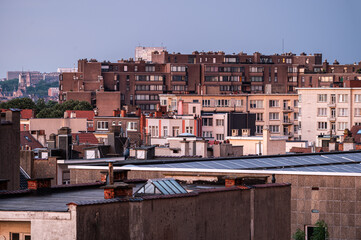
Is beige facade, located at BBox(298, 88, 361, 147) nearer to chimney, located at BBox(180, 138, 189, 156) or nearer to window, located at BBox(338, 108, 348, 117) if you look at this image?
window, located at BBox(338, 108, 348, 117)

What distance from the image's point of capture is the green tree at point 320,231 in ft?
129

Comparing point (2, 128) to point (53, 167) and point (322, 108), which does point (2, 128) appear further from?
point (322, 108)

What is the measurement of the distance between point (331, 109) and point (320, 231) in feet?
315

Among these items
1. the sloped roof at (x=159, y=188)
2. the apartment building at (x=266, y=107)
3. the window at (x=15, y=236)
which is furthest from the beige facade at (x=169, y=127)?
the window at (x=15, y=236)

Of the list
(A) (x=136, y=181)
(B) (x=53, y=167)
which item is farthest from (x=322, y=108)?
(A) (x=136, y=181)

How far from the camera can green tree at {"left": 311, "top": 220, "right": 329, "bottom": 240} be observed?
39.3m

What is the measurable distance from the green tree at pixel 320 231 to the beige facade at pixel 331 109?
9365 centimetres

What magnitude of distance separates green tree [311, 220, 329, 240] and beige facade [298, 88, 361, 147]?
9365 centimetres

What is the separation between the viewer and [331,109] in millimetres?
134000

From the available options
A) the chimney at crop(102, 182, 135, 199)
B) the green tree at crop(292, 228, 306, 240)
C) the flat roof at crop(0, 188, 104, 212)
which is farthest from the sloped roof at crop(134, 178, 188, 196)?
the green tree at crop(292, 228, 306, 240)

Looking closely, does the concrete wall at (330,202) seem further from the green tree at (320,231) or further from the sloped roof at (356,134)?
the sloped roof at (356,134)

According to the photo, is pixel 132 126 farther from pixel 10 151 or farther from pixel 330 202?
pixel 330 202

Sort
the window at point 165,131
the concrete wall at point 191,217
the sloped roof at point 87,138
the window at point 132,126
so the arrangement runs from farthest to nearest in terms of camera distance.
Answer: the window at point 132,126 → the window at point 165,131 → the sloped roof at point 87,138 → the concrete wall at point 191,217

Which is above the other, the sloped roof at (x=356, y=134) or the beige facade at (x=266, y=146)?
the sloped roof at (x=356, y=134)
